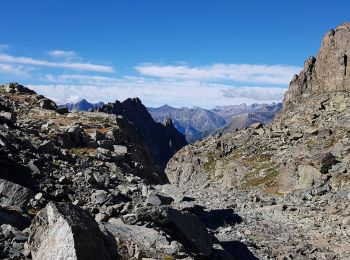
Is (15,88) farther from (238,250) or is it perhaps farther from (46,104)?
(238,250)

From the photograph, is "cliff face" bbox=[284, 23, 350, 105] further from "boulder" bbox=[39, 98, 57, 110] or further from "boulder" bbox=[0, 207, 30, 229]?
"boulder" bbox=[0, 207, 30, 229]

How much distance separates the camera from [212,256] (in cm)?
2673

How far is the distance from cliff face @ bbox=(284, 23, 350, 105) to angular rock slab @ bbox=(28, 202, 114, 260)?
127m

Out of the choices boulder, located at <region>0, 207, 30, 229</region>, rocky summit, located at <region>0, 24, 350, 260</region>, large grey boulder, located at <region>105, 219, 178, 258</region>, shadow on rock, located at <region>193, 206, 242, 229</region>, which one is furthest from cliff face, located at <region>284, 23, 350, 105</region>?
boulder, located at <region>0, 207, 30, 229</region>

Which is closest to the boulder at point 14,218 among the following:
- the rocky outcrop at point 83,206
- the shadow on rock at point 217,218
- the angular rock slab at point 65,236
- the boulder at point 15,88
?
the rocky outcrop at point 83,206

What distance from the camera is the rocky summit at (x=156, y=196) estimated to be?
17.0 m

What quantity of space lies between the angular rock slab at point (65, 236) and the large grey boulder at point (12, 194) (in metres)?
6.87

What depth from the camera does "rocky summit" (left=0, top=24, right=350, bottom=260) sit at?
17000mm

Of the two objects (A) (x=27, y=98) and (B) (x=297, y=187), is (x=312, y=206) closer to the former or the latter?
(B) (x=297, y=187)

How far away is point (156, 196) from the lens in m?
32.3

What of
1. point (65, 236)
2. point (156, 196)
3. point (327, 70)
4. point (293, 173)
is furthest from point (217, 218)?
point (327, 70)

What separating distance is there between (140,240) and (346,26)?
13841 centimetres

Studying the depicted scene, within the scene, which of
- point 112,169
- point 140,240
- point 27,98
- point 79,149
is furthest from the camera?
point 27,98

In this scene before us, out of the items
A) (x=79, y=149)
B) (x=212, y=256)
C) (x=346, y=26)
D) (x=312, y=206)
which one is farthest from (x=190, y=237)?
(x=346, y=26)
